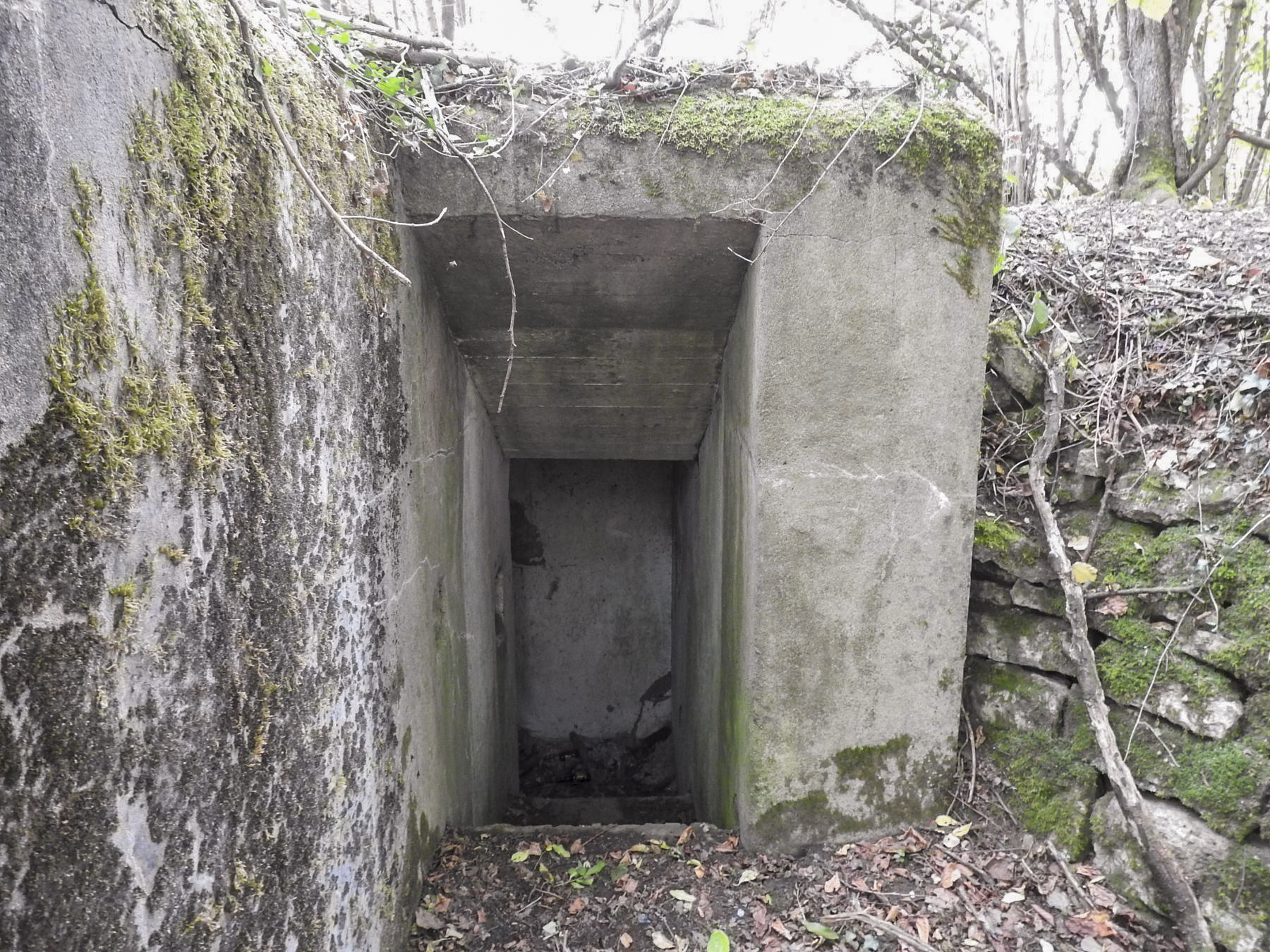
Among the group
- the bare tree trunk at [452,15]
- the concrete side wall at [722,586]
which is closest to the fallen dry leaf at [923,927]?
the concrete side wall at [722,586]

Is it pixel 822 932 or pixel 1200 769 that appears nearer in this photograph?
pixel 1200 769

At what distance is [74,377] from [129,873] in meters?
0.80

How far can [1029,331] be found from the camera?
2906 mm

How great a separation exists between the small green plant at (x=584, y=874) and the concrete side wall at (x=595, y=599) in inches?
141

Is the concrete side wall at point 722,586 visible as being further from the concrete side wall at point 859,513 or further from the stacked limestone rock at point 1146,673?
the stacked limestone rock at point 1146,673

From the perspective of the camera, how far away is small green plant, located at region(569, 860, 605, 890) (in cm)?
262

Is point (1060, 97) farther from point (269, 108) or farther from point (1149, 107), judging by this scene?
point (269, 108)

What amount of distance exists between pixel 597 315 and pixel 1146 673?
241 centimetres

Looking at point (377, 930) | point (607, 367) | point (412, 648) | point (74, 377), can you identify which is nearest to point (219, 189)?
point (74, 377)

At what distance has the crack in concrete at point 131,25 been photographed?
3.53 feet

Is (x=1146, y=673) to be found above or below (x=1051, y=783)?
above

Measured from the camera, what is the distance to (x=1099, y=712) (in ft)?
7.67

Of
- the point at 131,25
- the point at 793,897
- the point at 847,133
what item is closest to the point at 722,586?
the point at 793,897

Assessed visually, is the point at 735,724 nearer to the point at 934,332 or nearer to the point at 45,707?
the point at 934,332
